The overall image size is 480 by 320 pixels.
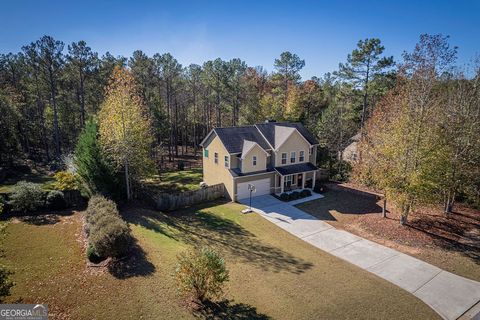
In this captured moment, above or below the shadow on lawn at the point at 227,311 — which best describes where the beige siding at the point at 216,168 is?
above

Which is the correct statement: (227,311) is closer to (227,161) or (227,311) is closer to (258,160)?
(227,161)

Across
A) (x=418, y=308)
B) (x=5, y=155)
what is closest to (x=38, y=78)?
(x=5, y=155)

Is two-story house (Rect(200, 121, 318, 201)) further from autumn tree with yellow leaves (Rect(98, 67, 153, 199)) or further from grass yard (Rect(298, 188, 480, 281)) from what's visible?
autumn tree with yellow leaves (Rect(98, 67, 153, 199))

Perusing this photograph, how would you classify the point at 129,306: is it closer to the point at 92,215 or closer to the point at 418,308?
the point at 92,215

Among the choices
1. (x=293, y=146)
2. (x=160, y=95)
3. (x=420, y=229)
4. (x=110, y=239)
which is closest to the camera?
(x=110, y=239)

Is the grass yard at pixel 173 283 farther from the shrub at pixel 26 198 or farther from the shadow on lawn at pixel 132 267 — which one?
the shrub at pixel 26 198

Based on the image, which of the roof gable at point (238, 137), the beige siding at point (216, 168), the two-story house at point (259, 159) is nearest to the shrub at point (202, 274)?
the two-story house at point (259, 159)

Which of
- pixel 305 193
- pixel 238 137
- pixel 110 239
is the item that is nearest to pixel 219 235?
pixel 110 239
